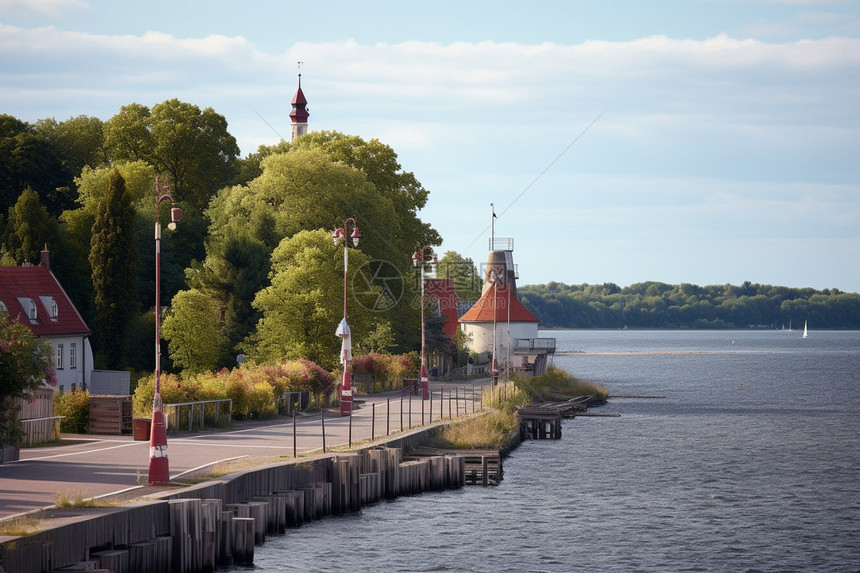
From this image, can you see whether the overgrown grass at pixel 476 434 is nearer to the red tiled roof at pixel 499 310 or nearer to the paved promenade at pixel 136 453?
the paved promenade at pixel 136 453

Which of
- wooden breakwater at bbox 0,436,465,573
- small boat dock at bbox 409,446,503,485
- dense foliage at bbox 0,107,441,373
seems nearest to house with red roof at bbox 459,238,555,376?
dense foliage at bbox 0,107,441,373


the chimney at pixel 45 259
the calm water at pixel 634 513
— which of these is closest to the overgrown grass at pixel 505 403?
the calm water at pixel 634 513

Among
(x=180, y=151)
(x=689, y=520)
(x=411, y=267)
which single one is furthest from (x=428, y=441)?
(x=180, y=151)

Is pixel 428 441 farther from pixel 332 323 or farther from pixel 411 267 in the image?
pixel 411 267

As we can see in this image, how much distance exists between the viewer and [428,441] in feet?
136

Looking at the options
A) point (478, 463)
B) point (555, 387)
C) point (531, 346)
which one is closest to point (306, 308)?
point (478, 463)

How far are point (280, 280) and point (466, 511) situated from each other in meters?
29.6

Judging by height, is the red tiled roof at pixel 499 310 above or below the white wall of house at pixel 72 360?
above

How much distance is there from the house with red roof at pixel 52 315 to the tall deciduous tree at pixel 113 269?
2748 millimetres

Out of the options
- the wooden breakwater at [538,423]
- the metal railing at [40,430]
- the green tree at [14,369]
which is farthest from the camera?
the wooden breakwater at [538,423]

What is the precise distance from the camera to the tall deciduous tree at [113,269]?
225 ft

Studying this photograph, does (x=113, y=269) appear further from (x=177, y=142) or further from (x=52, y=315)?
(x=177, y=142)

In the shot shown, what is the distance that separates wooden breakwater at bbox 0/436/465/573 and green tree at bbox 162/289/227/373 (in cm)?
2977

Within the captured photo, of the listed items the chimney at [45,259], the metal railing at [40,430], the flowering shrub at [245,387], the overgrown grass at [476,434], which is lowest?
the overgrown grass at [476,434]
